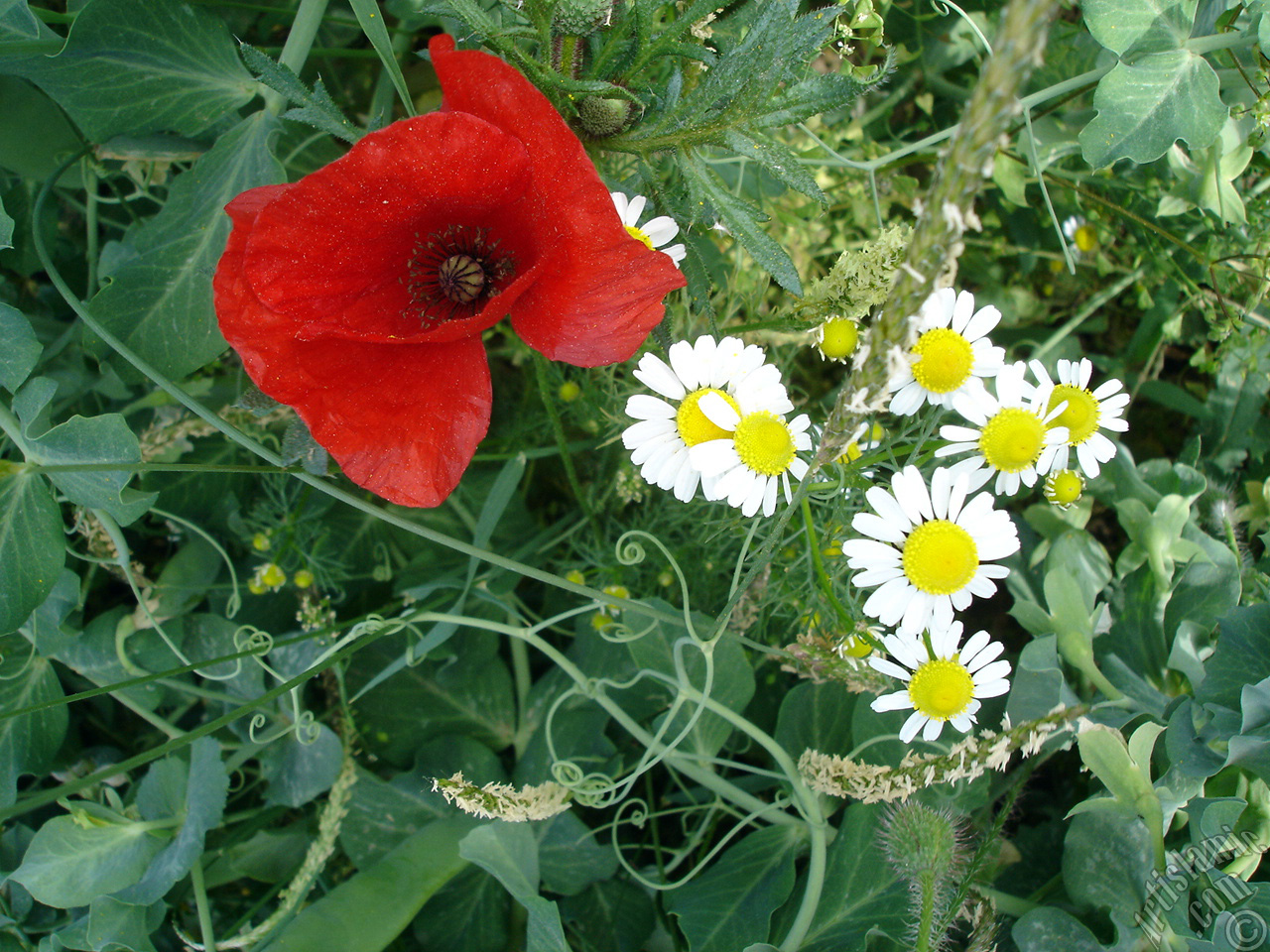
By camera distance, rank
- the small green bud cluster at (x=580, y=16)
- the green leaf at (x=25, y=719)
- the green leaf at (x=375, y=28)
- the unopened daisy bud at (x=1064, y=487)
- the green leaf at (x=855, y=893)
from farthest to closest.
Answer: the green leaf at (x=25, y=719)
the green leaf at (x=855, y=893)
the unopened daisy bud at (x=1064, y=487)
the green leaf at (x=375, y=28)
the small green bud cluster at (x=580, y=16)

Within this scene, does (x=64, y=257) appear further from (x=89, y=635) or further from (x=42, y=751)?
(x=42, y=751)

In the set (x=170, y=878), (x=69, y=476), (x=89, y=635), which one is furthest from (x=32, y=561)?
(x=170, y=878)

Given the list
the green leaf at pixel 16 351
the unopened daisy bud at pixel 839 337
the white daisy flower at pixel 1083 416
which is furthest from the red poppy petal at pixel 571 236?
the green leaf at pixel 16 351

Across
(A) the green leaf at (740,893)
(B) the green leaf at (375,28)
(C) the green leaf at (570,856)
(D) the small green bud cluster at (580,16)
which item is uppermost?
(D) the small green bud cluster at (580,16)

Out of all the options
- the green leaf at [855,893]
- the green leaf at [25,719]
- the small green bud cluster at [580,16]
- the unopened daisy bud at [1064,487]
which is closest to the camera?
the small green bud cluster at [580,16]

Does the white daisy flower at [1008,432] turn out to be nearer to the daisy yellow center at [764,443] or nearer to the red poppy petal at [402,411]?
the daisy yellow center at [764,443]

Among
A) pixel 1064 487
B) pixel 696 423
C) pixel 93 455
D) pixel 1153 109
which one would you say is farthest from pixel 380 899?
pixel 1153 109

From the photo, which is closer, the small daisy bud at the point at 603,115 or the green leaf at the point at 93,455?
the small daisy bud at the point at 603,115
